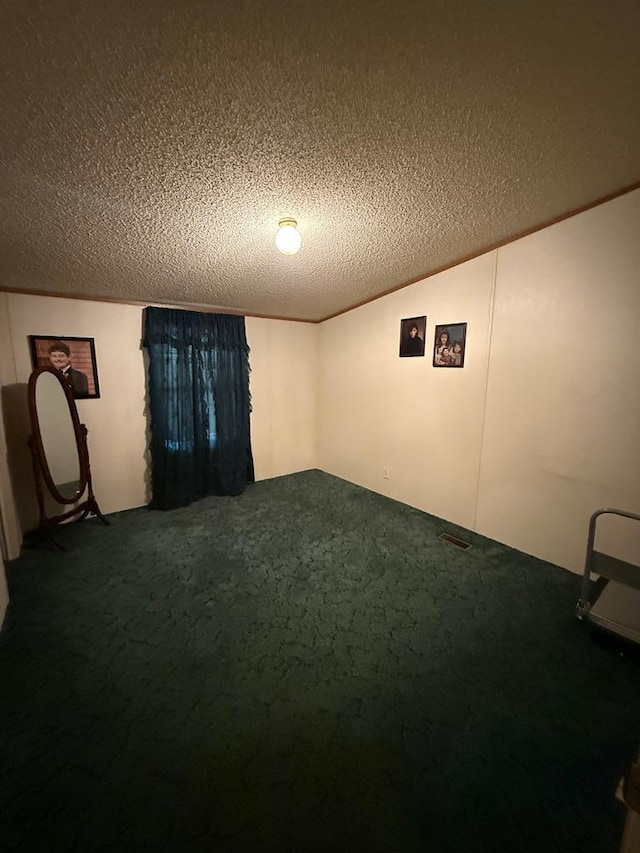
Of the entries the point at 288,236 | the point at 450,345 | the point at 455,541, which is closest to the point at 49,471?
the point at 288,236

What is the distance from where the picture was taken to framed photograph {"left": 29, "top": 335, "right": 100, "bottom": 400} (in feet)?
9.29

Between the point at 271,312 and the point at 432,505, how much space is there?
2.79 metres

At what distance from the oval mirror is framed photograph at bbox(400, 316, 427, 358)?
122 inches

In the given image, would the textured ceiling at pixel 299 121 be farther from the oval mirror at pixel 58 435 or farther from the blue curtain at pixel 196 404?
the blue curtain at pixel 196 404

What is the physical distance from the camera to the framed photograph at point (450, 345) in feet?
9.57

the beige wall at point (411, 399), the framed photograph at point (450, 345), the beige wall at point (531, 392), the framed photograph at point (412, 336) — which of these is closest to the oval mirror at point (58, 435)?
the beige wall at point (411, 399)

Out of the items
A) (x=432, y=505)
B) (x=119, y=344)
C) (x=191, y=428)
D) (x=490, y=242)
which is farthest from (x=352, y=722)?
(x=119, y=344)

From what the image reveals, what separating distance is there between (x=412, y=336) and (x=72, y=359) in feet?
10.3

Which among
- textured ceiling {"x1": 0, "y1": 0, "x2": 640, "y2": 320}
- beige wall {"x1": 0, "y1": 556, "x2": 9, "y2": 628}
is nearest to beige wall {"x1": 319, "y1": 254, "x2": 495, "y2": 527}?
textured ceiling {"x1": 0, "y1": 0, "x2": 640, "y2": 320}

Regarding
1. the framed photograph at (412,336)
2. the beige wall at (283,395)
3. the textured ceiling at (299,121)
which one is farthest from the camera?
the beige wall at (283,395)

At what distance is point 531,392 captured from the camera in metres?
2.51

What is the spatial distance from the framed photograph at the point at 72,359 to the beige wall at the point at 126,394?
0.05m

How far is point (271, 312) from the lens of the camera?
395 centimetres

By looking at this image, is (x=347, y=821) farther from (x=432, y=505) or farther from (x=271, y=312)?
(x=271, y=312)
